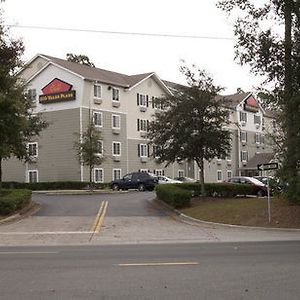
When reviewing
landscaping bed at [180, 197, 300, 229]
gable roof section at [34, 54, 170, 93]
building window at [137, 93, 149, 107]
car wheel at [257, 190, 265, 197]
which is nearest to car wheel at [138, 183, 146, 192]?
car wheel at [257, 190, 265, 197]

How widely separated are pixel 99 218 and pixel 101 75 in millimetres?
37050

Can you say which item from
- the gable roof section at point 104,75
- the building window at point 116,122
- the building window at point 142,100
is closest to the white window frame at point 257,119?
the gable roof section at point 104,75

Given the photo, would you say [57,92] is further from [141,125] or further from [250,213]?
[250,213]

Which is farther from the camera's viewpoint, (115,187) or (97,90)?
(97,90)

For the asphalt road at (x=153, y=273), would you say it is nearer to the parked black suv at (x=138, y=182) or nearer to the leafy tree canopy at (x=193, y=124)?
the leafy tree canopy at (x=193, y=124)

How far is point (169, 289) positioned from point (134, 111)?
55800 millimetres

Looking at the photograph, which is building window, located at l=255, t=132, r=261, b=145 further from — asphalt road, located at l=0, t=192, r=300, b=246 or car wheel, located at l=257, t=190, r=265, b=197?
asphalt road, located at l=0, t=192, r=300, b=246

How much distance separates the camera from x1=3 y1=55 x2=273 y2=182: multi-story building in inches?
2265

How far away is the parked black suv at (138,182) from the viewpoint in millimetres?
49719

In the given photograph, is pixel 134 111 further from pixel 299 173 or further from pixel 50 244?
pixel 50 244

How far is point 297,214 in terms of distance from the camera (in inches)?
896

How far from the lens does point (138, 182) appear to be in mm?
50156

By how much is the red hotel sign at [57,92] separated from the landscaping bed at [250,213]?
32.0 metres

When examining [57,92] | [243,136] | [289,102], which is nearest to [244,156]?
[243,136]
